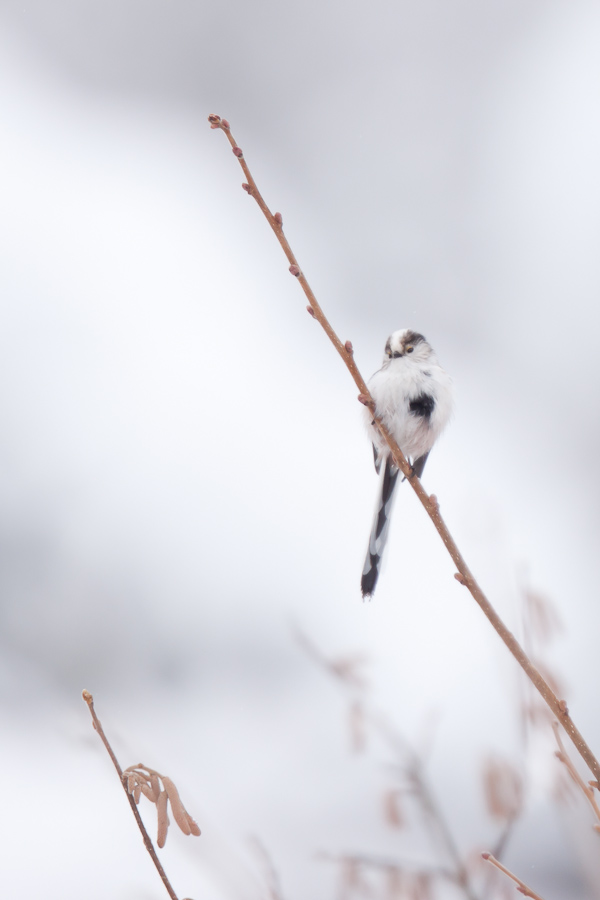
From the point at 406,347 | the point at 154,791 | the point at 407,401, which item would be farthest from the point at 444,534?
the point at 406,347

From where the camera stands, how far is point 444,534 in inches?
33.5

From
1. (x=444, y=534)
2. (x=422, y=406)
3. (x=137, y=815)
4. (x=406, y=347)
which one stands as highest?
(x=406, y=347)

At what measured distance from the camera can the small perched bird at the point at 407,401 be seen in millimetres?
1660

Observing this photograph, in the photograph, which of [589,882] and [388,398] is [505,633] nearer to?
[589,882]

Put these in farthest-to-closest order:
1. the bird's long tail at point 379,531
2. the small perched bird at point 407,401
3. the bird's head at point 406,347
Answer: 1. the bird's head at point 406,347
2. the small perched bird at point 407,401
3. the bird's long tail at point 379,531

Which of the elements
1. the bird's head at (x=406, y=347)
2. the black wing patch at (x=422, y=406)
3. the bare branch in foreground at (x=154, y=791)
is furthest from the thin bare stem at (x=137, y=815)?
the bird's head at (x=406, y=347)

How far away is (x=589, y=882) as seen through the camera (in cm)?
100

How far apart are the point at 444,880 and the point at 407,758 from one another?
0.61ft

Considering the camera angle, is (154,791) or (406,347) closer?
(154,791)

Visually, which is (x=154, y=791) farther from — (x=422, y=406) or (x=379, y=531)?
(x=422, y=406)

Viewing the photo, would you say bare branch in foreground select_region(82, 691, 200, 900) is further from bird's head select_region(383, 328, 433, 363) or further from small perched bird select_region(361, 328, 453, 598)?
bird's head select_region(383, 328, 433, 363)

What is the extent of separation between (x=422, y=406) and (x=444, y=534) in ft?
2.85

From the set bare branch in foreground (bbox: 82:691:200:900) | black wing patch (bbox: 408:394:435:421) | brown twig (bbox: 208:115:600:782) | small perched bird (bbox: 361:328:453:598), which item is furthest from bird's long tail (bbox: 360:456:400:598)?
bare branch in foreground (bbox: 82:691:200:900)

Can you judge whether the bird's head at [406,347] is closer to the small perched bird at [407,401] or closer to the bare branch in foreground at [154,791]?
the small perched bird at [407,401]
